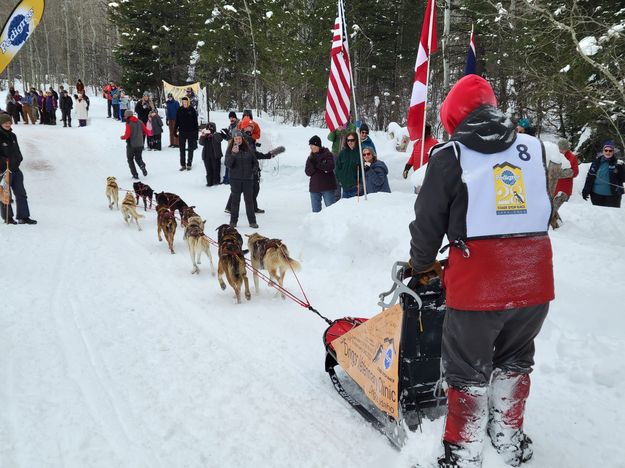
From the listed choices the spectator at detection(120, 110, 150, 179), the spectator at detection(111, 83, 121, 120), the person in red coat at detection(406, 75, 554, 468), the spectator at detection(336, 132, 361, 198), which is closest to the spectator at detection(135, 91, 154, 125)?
the spectator at detection(120, 110, 150, 179)

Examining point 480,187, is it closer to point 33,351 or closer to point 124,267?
point 33,351

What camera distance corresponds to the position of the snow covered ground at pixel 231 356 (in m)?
2.95

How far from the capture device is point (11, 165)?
8758 millimetres

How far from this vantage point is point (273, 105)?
29.6 metres

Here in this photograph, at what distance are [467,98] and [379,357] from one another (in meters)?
1.64

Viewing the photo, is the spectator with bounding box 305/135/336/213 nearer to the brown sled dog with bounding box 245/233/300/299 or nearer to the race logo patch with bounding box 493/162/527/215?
the brown sled dog with bounding box 245/233/300/299

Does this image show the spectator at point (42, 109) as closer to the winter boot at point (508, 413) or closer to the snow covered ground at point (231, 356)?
the snow covered ground at point (231, 356)

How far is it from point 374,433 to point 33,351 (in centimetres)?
316

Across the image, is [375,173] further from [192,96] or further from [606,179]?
[192,96]

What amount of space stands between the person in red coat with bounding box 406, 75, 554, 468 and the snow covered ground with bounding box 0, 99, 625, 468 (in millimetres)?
487

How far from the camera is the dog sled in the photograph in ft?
9.00

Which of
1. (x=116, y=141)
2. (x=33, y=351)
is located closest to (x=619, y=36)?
(x=33, y=351)

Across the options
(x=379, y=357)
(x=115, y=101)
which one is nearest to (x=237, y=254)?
(x=379, y=357)

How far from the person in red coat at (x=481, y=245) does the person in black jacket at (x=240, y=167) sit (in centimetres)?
681
